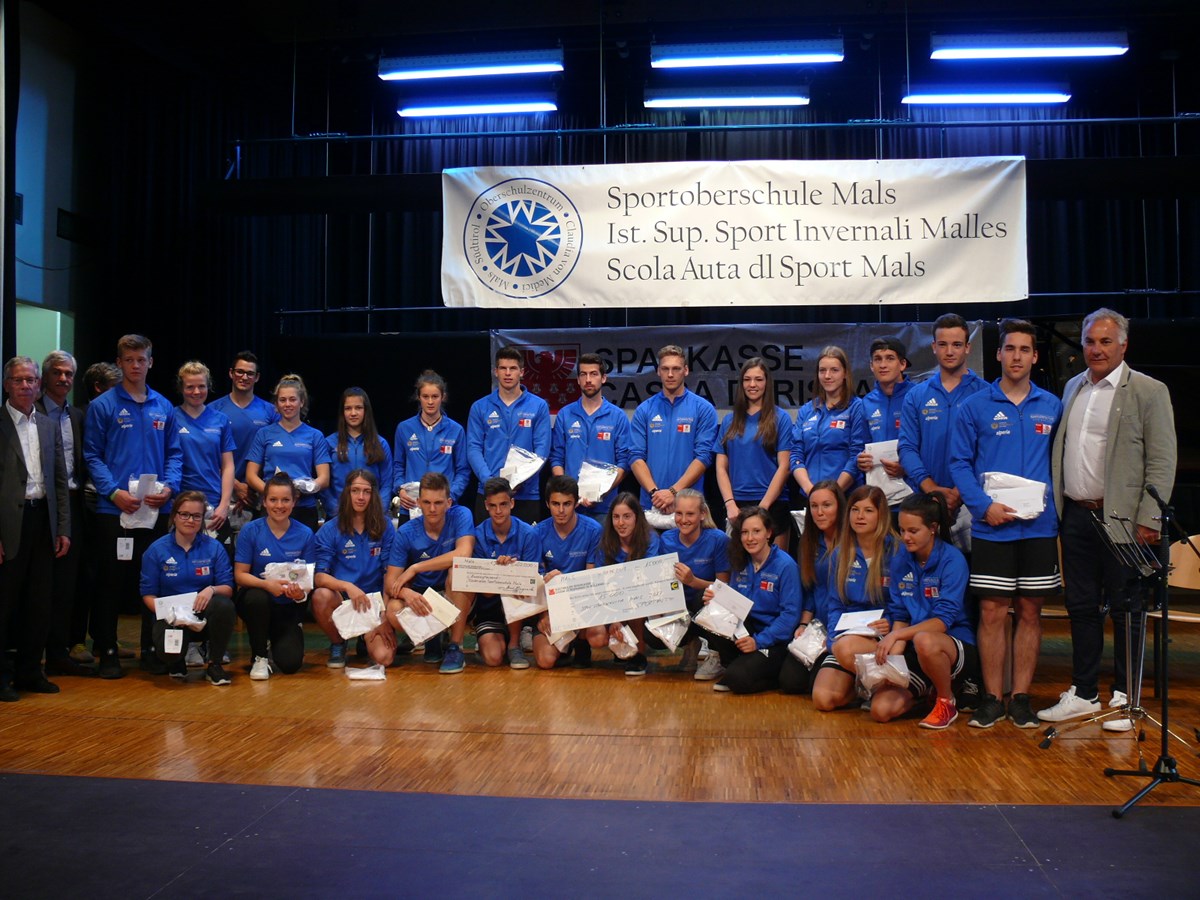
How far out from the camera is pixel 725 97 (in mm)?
8883

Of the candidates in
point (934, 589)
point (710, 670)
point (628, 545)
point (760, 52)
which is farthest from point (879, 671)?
point (760, 52)

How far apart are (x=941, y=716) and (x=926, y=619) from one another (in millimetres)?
428

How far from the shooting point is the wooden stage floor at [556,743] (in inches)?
140

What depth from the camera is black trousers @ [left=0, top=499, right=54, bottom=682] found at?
16.4ft

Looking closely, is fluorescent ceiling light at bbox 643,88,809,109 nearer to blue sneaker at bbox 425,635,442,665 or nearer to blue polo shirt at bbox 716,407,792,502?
blue polo shirt at bbox 716,407,792,502

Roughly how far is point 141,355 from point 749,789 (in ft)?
13.2

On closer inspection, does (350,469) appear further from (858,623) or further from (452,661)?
(858,623)

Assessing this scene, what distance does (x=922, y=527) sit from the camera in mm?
4543

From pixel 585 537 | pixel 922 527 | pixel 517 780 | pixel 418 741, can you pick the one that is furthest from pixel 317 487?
pixel 922 527

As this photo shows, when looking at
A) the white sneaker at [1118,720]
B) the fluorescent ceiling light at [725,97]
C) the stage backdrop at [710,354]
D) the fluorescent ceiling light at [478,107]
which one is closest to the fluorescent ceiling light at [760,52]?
the fluorescent ceiling light at [725,97]

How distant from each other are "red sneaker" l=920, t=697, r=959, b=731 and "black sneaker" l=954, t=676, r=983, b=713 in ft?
0.88

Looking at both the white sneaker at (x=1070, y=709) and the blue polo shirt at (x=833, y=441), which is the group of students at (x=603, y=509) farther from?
the white sneaker at (x=1070, y=709)

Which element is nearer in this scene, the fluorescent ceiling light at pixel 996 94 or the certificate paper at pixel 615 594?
the certificate paper at pixel 615 594

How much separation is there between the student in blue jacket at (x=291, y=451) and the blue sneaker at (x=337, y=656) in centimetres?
87
